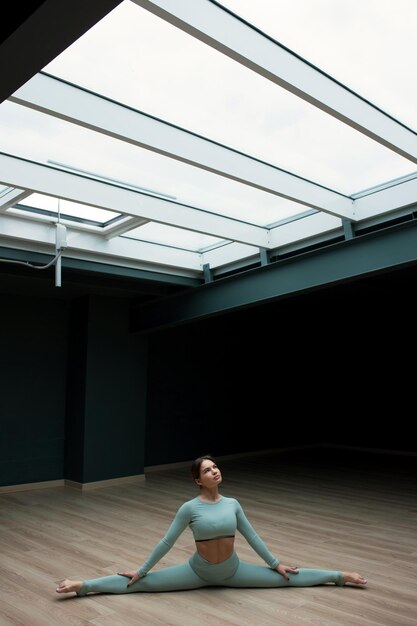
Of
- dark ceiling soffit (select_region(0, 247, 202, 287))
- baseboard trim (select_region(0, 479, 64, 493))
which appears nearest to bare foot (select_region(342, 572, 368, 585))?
dark ceiling soffit (select_region(0, 247, 202, 287))

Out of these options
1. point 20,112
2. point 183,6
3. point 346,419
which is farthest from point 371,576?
point 346,419

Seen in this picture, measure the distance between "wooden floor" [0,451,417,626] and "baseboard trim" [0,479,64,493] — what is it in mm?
136

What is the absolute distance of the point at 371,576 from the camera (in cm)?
337

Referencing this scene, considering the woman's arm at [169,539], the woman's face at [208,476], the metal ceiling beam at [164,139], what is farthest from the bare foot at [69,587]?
the metal ceiling beam at [164,139]

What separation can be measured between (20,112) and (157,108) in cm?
79

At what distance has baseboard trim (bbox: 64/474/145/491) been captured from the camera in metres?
6.46

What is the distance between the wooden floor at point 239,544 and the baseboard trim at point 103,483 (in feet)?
0.38

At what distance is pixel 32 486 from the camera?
6.47 meters

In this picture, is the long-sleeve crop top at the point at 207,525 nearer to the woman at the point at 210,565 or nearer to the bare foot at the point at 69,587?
the woman at the point at 210,565

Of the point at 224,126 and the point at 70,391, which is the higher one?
the point at 224,126

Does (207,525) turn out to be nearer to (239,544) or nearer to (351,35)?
(239,544)

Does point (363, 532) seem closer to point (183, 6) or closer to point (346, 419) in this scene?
point (183, 6)

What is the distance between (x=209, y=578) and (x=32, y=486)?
13.0ft

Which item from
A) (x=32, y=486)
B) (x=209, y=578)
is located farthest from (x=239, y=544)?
(x=32, y=486)
